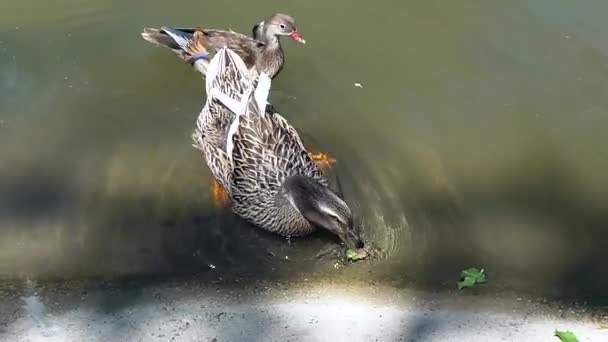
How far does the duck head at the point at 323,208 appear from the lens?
3838mm

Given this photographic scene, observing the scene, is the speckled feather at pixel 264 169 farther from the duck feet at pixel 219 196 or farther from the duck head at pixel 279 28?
→ the duck head at pixel 279 28

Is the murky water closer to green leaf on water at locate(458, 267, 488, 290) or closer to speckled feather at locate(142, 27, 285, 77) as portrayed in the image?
green leaf on water at locate(458, 267, 488, 290)

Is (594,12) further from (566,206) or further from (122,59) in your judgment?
(122,59)

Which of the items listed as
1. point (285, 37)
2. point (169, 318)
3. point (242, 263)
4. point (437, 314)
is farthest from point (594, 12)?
point (169, 318)

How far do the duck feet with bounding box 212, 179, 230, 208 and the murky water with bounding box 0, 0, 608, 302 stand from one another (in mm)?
69

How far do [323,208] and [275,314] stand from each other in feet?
2.03

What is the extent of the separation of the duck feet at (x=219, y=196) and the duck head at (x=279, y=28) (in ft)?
4.01

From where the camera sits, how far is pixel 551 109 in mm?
5039

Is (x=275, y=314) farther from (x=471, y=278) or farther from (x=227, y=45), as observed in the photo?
(x=227, y=45)

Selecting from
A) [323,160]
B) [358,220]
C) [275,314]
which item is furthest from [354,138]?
[275,314]

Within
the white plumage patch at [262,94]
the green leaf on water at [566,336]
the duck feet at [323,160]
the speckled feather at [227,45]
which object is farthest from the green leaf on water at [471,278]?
the speckled feather at [227,45]

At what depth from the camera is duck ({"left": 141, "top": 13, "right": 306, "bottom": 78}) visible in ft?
16.8

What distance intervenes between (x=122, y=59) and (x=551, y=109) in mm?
3121

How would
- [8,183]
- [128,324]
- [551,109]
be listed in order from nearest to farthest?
[128,324], [8,183], [551,109]
